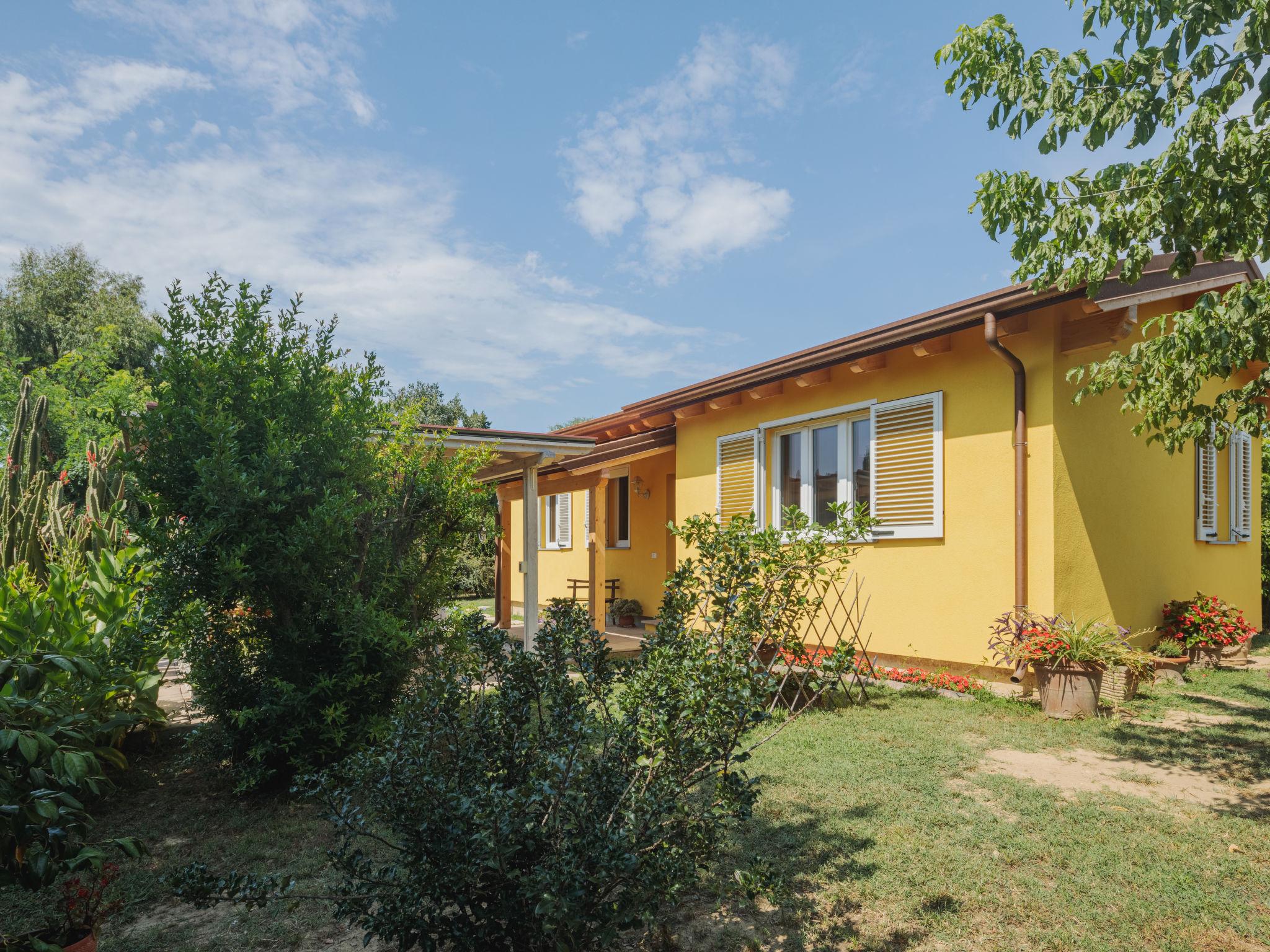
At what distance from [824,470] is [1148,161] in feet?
17.9

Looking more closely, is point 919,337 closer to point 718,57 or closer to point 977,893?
point 718,57

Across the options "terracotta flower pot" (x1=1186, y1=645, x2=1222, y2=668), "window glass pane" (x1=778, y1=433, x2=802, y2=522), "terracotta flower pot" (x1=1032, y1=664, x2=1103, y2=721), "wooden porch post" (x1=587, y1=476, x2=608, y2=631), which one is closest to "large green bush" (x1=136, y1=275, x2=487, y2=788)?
"terracotta flower pot" (x1=1032, y1=664, x2=1103, y2=721)

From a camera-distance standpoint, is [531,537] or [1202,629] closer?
Answer: [1202,629]

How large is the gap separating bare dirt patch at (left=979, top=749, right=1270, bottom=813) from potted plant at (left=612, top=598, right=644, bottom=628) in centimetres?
896

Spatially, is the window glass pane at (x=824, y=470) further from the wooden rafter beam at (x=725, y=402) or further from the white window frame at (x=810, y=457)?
the wooden rafter beam at (x=725, y=402)

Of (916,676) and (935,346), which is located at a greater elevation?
(935,346)

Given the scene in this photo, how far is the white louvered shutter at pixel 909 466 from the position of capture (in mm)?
8039

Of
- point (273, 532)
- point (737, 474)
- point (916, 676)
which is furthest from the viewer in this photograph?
point (737, 474)

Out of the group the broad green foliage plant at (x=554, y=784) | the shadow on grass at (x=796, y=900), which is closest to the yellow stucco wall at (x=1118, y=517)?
the shadow on grass at (x=796, y=900)

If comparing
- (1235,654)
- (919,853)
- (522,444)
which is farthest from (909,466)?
(1235,654)

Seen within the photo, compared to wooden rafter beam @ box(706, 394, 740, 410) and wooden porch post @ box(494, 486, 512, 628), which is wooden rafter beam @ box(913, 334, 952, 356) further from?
wooden porch post @ box(494, 486, 512, 628)

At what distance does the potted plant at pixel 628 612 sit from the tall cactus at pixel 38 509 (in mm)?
8842

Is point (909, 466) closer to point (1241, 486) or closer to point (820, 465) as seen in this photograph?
point (820, 465)

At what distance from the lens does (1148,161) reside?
430 cm
